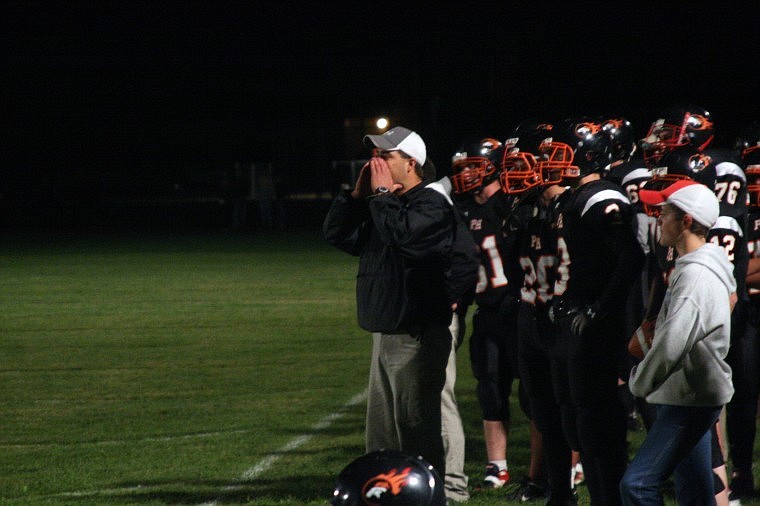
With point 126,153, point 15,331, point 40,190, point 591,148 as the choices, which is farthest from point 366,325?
point 126,153

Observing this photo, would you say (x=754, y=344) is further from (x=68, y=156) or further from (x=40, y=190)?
(x=68, y=156)

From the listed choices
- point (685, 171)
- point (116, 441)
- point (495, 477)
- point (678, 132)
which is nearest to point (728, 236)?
point (685, 171)

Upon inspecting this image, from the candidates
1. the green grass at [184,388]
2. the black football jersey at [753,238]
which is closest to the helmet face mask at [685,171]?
the black football jersey at [753,238]

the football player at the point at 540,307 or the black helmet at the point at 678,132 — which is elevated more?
the black helmet at the point at 678,132

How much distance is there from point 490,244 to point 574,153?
161 centimetres

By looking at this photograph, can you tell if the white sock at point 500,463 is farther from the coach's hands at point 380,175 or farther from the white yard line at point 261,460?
the coach's hands at point 380,175

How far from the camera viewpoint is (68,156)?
5175 cm

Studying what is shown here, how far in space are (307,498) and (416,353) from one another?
4.95ft

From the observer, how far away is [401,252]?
18.0 ft

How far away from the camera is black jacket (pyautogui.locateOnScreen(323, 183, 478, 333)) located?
17.9 feet

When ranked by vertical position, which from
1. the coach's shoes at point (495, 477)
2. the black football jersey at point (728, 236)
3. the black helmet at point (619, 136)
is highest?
the black helmet at point (619, 136)

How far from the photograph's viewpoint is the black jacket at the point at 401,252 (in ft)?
17.9

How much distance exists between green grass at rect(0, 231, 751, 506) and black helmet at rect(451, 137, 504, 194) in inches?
69.2

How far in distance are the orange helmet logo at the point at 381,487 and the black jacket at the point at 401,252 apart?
2.26 metres
